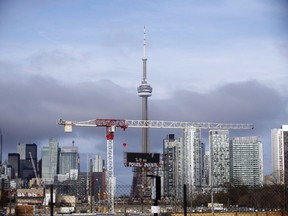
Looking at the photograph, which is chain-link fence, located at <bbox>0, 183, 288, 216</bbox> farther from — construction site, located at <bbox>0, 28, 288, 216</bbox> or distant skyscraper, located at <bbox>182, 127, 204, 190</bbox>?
distant skyscraper, located at <bbox>182, 127, 204, 190</bbox>

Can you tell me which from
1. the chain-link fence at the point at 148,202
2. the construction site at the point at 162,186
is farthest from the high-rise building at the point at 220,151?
the chain-link fence at the point at 148,202

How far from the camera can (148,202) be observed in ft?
89.8

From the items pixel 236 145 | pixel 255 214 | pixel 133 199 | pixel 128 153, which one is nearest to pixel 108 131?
pixel 128 153

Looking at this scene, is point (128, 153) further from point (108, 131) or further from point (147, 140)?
point (147, 140)

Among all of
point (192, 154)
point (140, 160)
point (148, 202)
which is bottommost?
point (148, 202)

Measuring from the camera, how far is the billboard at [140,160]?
6375cm

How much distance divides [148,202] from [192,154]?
72457 mm

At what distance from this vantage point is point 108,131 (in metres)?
77.2

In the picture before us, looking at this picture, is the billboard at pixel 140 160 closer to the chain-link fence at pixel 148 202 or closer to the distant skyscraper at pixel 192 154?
the chain-link fence at pixel 148 202

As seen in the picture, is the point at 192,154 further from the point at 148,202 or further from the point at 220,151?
the point at 148,202

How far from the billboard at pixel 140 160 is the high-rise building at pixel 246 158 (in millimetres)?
27503

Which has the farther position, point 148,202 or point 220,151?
point 220,151

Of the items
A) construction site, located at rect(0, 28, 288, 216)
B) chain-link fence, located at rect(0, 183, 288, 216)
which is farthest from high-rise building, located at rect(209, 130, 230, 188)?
chain-link fence, located at rect(0, 183, 288, 216)

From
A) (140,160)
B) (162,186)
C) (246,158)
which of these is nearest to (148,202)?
(162,186)
